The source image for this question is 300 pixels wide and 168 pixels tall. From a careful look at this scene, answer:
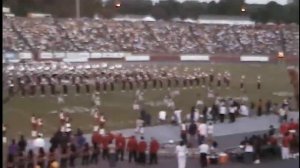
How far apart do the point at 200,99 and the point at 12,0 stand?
31.2 inches

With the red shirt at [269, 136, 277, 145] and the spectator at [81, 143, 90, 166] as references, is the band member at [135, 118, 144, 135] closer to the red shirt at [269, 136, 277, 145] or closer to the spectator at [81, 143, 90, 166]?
the spectator at [81, 143, 90, 166]

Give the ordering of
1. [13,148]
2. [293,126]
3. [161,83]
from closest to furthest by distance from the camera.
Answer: [293,126], [13,148], [161,83]

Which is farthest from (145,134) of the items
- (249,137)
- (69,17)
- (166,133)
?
(69,17)

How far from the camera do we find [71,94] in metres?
2.03

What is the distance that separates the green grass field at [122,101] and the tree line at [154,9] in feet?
0.68

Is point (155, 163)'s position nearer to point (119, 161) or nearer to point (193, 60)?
point (119, 161)

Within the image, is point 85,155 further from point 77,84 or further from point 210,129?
point 210,129

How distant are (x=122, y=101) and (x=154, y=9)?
39cm

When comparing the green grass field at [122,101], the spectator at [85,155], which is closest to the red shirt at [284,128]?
the green grass field at [122,101]

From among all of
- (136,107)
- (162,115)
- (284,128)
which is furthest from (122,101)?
(284,128)

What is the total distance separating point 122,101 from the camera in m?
2.04

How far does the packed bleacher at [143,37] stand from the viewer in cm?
187

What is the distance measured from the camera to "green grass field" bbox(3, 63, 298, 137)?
1.90m

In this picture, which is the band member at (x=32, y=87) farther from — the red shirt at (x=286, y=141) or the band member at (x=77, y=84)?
the red shirt at (x=286, y=141)
